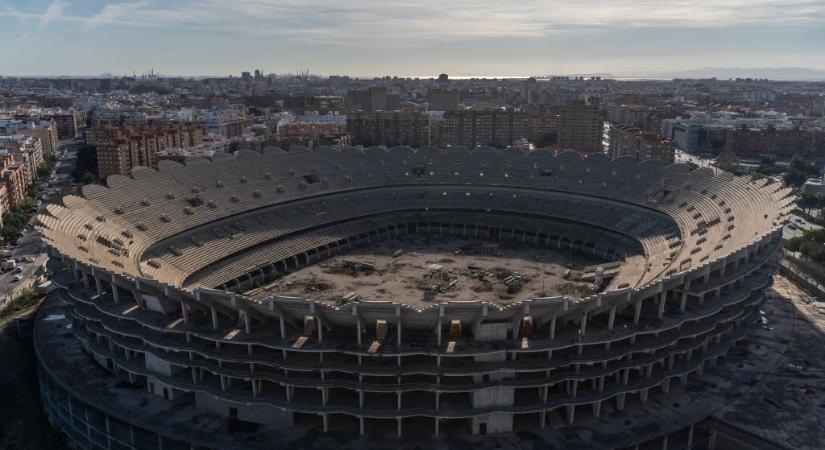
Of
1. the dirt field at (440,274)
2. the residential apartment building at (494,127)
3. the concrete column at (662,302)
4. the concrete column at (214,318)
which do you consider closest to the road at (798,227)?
the dirt field at (440,274)

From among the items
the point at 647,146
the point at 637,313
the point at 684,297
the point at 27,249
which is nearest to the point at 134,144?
the point at 27,249

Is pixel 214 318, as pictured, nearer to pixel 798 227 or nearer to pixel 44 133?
pixel 798 227

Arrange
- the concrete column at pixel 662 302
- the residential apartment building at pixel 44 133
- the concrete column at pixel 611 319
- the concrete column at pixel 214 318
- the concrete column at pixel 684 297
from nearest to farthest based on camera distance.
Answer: the concrete column at pixel 214 318
the concrete column at pixel 611 319
the concrete column at pixel 662 302
the concrete column at pixel 684 297
the residential apartment building at pixel 44 133

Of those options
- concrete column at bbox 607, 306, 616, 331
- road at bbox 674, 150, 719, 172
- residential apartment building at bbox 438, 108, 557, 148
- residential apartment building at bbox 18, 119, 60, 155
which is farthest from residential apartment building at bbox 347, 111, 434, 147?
concrete column at bbox 607, 306, 616, 331

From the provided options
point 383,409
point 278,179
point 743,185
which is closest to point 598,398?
point 383,409

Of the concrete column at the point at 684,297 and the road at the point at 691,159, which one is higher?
the road at the point at 691,159

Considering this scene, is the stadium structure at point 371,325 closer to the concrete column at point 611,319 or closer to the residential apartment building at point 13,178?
the concrete column at point 611,319
